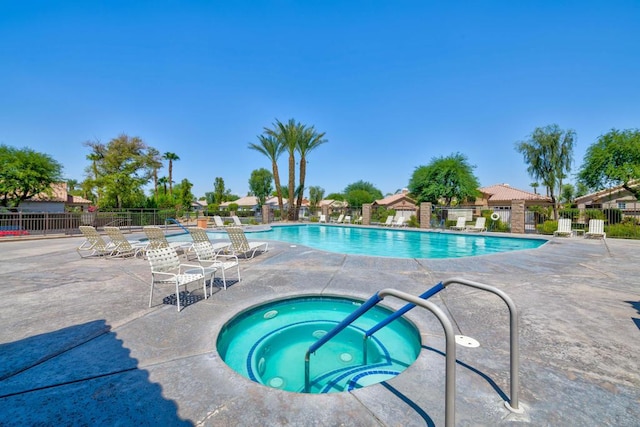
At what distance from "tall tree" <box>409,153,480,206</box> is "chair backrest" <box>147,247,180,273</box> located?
83.6 feet

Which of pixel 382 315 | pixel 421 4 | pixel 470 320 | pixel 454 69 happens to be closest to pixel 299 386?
pixel 382 315

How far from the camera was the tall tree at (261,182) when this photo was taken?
5994 cm

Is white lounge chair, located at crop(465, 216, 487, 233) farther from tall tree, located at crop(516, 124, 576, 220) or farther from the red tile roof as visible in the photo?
the red tile roof

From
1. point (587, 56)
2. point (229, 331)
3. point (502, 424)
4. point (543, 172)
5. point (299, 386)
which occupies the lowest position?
point (299, 386)

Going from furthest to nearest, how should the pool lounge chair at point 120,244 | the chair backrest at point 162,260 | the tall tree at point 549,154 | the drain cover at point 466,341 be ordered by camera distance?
the tall tree at point 549,154 < the pool lounge chair at point 120,244 < the chair backrest at point 162,260 < the drain cover at point 466,341

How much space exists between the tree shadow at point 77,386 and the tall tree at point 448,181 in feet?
88.9

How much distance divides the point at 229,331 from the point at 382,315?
2.42 meters

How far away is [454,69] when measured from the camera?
16.2 m

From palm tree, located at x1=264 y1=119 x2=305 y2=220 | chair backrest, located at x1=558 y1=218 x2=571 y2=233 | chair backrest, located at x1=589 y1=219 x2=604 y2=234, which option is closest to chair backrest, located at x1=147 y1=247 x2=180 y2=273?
chair backrest, located at x1=558 y1=218 x2=571 y2=233

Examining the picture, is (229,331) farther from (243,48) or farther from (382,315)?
(243,48)

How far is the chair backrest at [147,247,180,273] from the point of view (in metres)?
4.43

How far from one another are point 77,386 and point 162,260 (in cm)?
256

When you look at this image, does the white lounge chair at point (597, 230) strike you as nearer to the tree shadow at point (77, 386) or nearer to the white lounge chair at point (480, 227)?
the white lounge chair at point (480, 227)

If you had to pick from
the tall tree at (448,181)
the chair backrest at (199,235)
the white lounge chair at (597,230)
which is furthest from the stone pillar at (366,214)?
the chair backrest at (199,235)
